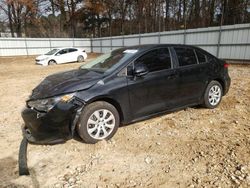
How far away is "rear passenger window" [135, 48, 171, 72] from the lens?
398cm

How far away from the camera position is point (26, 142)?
3.65 m

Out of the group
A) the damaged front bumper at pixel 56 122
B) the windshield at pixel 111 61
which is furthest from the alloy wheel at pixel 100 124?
the windshield at pixel 111 61

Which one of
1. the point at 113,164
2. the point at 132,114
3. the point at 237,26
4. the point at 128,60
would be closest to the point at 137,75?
the point at 128,60

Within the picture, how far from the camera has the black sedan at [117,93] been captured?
3268 millimetres

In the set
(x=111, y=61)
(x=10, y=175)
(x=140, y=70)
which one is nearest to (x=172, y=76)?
(x=140, y=70)

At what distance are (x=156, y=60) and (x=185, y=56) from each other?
2.63 feet

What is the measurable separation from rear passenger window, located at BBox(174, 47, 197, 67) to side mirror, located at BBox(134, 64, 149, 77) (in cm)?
89

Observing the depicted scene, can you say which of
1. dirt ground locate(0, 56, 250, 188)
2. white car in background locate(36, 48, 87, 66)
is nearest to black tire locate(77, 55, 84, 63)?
white car in background locate(36, 48, 87, 66)

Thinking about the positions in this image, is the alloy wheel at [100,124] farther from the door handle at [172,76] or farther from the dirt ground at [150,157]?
the door handle at [172,76]

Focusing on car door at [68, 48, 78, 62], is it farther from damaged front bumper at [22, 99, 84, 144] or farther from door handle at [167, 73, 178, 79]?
damaged front bumper at [22, 99, 84, 144]

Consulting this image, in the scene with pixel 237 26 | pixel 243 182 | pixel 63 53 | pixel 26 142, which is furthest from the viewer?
pixel 63 53

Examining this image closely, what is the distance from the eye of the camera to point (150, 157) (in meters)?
3.16

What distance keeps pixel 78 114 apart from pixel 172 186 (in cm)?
164

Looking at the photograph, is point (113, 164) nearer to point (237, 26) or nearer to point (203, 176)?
point (203, 176)
